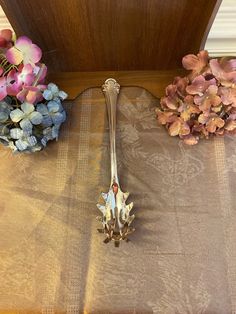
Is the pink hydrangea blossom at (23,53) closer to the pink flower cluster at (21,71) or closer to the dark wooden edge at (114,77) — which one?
the pink flower cluster at (21,71)

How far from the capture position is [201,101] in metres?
0.43

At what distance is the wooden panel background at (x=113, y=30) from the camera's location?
1.35 feet

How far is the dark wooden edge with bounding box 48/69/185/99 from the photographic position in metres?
0.51

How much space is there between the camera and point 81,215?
0.45 metres

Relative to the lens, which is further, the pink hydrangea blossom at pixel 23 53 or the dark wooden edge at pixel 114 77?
the dark wooden edge at pixel 114 77

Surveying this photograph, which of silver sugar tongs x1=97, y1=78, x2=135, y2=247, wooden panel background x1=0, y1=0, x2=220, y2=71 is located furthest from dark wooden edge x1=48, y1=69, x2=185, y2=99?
silver sugar tongs x1=97, y1=78, x2=135, y2=247

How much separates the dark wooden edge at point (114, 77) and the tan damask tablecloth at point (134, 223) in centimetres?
1

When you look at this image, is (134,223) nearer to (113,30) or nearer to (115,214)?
(115,214)

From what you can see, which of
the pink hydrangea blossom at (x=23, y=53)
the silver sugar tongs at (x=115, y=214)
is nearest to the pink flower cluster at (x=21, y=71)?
the pink hydrangea blossom at (x=23, y=53)

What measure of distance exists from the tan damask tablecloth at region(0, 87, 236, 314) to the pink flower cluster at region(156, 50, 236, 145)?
0.02 metres

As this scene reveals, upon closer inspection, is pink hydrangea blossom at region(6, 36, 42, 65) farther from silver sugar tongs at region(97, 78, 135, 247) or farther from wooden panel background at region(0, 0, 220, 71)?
silver sugar tongs at region(97, 78, 135, 247)

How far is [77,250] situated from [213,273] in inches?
6.6

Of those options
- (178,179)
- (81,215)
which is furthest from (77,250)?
(178,179)

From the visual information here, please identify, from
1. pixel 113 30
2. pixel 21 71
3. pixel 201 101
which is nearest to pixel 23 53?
pixel 21 71
